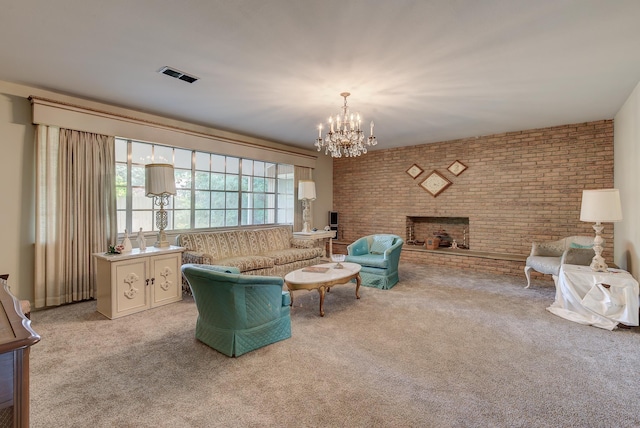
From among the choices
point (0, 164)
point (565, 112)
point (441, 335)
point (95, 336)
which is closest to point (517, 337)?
point (441, 335)

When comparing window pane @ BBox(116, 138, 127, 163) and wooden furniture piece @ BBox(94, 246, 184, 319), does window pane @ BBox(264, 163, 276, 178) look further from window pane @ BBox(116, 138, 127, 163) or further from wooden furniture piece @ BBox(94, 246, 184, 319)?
wooden furniture piece @ BBox(94, 246, 184, 319)

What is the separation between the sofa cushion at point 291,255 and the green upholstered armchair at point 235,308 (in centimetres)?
220

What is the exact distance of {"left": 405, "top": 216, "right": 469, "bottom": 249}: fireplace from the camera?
651 cm

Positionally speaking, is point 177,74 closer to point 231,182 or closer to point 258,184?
point 231,182

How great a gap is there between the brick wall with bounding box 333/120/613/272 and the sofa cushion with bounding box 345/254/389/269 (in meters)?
2.34

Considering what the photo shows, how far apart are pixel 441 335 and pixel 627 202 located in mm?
3170

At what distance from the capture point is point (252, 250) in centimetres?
523

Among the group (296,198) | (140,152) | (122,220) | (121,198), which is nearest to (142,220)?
(122,220)

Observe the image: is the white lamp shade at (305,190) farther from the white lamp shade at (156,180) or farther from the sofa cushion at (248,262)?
the white lamp shade at (156,180)

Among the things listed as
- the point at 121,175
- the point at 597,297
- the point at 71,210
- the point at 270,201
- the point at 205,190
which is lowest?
the point at 597,297

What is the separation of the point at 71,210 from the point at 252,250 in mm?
2501

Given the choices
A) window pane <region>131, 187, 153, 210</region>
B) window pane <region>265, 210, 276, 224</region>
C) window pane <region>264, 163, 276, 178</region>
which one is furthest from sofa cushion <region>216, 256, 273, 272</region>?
window pane <region>264, 163, 276, 178</region>

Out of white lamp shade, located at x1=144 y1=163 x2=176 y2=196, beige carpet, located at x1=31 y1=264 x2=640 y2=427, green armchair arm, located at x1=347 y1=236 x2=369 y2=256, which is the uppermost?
white lamp shade, located at x1=144 y1=163 x2=176 y2=196

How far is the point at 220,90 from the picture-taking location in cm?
355
